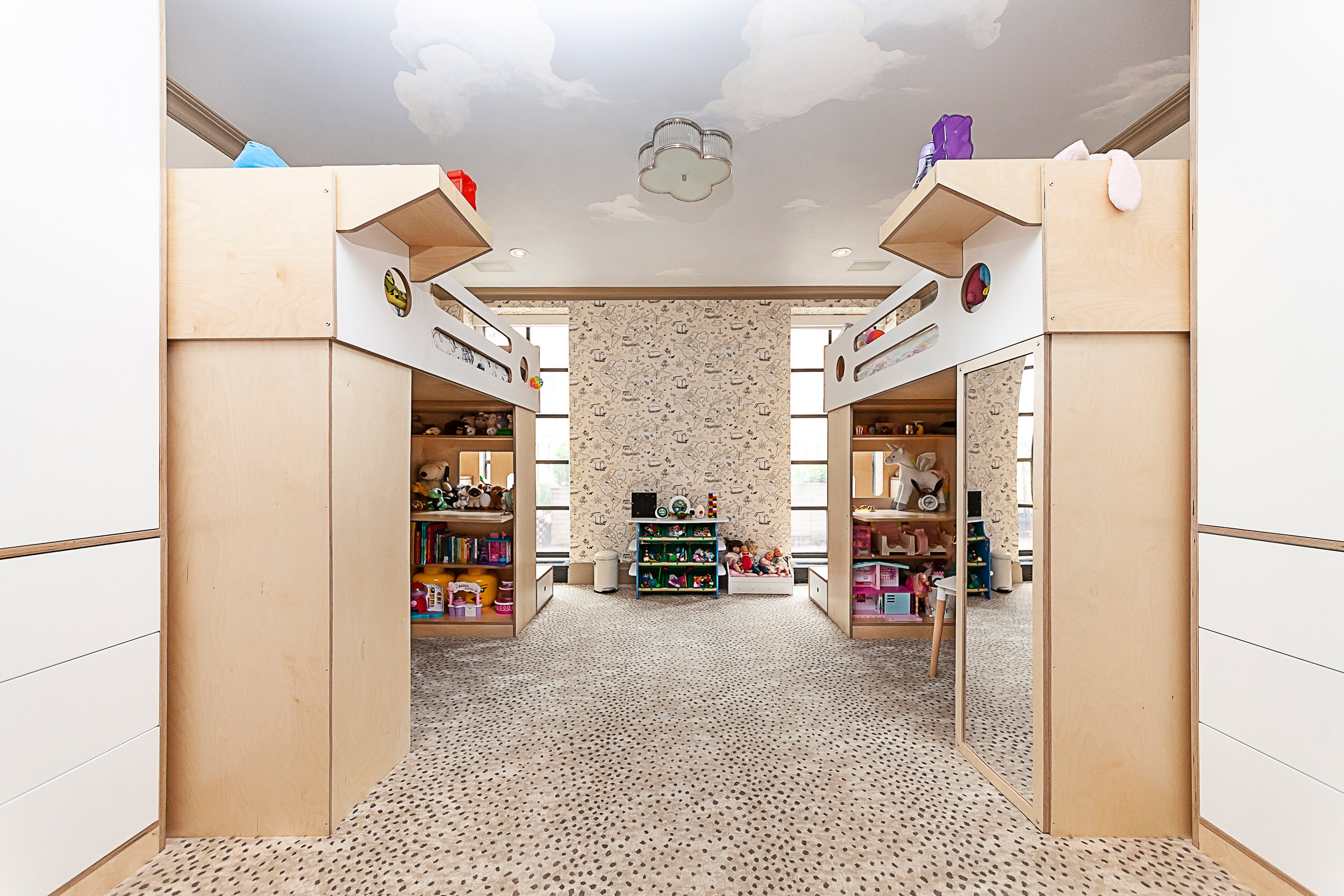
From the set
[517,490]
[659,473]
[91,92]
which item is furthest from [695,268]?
[91,92]

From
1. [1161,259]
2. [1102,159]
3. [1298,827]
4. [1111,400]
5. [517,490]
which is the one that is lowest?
[1298,827]

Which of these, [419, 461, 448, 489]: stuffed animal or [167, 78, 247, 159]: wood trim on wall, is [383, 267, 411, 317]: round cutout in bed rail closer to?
[167, 78, 247, 159]: wood trim on wall

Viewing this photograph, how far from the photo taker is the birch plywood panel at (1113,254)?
1.71 m

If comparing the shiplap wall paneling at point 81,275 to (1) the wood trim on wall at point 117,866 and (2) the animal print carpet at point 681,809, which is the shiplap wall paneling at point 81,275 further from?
(2) the animal print carpet at point 681,809

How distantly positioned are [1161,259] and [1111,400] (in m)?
0.46

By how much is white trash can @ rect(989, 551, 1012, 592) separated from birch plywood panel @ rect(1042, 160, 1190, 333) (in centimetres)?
79

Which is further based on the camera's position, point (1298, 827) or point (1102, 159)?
point (1102, 159)

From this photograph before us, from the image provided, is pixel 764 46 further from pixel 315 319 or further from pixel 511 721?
pixel 511 721

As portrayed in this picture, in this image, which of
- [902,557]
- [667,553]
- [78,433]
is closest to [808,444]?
[667,553]

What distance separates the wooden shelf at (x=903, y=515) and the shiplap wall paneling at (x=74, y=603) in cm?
294

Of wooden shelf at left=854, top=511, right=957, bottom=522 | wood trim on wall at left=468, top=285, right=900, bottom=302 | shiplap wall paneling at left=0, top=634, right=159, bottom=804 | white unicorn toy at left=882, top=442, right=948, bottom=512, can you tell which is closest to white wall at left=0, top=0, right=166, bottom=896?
shiplap wall paneling at left=0, top=634, right=159, bottom=804

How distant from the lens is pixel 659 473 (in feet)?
18.2

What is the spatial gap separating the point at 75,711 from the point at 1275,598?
122 inches

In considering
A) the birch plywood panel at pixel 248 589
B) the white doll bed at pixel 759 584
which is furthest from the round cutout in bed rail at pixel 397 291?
the white doll bed at pixel 759 584
